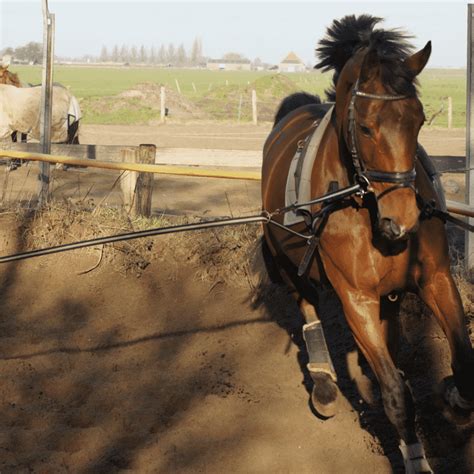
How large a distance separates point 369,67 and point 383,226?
772 mm

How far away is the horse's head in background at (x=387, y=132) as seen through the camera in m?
4.23

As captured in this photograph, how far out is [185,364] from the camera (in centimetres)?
695

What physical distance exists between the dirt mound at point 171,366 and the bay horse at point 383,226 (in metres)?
0.41

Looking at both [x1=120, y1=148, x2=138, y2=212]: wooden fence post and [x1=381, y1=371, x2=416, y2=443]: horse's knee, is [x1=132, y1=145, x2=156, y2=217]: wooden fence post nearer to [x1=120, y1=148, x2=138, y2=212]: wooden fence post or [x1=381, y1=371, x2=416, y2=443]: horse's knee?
[x1=120, y1=148, x2=138, y2=212]: wooden fence post

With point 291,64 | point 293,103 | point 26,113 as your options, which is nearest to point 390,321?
point 293,103

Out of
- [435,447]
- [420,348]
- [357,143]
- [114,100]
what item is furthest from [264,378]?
[114,100]

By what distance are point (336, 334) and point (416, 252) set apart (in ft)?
7.61

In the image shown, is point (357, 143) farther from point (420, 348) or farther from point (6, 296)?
point (6, 296)

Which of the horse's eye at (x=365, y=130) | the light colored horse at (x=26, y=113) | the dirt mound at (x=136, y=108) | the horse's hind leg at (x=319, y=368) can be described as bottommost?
the horse's hind leg at (x=319, y=368)

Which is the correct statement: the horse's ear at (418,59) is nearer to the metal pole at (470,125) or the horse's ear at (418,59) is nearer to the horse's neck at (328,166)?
the horse's neck at (328,166)

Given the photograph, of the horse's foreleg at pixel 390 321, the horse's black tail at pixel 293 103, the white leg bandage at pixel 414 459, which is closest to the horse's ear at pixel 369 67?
the horse's foreleg at pixel 390 321

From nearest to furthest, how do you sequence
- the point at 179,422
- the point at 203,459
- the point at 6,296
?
the point at 203,459 < the point at 179,422 < the point at 6,296

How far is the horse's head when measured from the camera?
4.23 meters

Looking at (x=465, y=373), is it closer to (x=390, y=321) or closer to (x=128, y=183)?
(x=390, y=321)
